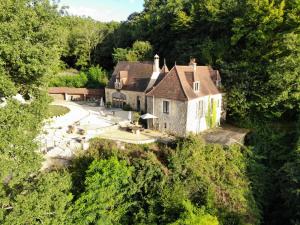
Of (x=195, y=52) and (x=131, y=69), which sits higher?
(x=195, y=52)

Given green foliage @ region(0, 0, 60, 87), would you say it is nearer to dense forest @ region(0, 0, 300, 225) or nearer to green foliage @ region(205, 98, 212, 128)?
dense forest @ region(0, 0, 300, 225)

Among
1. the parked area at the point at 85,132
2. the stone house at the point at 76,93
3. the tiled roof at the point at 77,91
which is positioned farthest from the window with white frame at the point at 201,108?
the tiled roof at the point at 77,91

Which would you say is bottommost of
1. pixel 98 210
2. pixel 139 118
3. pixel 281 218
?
pixel 281 218

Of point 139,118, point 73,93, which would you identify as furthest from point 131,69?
point 73,93

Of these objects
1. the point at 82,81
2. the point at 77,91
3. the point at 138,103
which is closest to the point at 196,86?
the point at 138,103

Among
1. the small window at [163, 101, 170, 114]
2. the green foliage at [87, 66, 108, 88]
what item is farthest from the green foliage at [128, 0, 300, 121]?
the green foliage at [87, 66, 108, 88]

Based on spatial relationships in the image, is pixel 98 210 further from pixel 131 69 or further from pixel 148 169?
pixel 131 69
